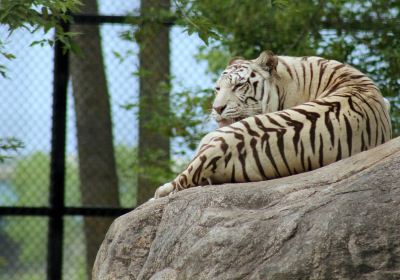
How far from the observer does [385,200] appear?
3934 mm

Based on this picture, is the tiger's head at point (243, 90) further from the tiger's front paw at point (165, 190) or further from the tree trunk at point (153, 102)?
the tree trunk at point (153, 102)

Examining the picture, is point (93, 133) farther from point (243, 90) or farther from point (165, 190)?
point (165, 190)

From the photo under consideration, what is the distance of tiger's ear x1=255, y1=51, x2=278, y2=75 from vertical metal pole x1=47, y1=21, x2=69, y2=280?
3.18 meters

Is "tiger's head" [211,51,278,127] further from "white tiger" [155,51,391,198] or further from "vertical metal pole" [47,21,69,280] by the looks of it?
"vertical metal pole" [47,21,69,280]

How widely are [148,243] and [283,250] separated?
980 millimetres

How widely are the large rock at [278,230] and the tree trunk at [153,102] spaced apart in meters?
3.53

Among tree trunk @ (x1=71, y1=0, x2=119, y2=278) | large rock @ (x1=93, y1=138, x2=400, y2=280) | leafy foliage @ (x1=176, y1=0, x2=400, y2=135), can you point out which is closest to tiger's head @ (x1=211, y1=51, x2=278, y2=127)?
large rock @ (x1=93, y1=138, x2=400, y2=280)

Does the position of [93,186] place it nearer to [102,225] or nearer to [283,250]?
[102,225]

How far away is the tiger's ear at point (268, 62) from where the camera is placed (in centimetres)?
553

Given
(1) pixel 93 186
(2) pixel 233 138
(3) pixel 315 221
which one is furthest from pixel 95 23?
(3) pixel 315 221

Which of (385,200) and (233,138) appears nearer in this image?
(385,200)

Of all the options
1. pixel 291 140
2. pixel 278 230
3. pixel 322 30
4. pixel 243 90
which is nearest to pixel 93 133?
pixel 322 30

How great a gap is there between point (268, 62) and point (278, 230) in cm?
174

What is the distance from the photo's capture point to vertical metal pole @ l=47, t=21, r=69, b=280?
27.1ft
